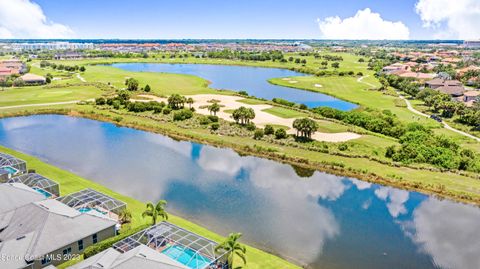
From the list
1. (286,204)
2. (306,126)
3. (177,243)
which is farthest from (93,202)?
(306,126)

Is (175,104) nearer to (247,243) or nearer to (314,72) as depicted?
(247,243)

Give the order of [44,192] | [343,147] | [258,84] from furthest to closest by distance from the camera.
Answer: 1. [258,84]
2. [343,147]
3. [44,192]

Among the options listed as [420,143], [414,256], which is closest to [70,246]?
[414,256]

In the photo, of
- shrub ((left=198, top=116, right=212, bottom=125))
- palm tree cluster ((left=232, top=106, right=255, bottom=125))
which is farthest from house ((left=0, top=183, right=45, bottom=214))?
palm tree cluster ((left=232, top=106, right=255, bottom=125))

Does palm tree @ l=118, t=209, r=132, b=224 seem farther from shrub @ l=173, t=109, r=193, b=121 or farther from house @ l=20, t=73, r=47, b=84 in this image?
house @ l=20, t=73, r=47, b=84

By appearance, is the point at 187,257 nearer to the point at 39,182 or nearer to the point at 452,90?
the point at 39,182
